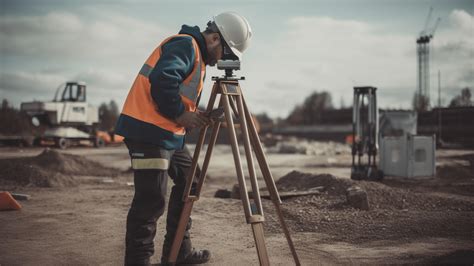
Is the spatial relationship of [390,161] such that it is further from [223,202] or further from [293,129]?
[293,129]

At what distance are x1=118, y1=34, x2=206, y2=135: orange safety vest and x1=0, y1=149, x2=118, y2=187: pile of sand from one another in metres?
6.48

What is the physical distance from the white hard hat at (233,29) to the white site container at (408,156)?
8372 millimetres

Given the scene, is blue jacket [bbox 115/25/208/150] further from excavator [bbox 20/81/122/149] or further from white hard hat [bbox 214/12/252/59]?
excavator [bbox 20/81/122/149]

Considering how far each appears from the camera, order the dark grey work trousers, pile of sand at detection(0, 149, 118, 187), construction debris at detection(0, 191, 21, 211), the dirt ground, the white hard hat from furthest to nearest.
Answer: pile of sand at detection(0, 149, 118, 187), construction debris at detection(0, 191, 21, 211), the dirt ground, the white hard hat, the dark grey work trousers

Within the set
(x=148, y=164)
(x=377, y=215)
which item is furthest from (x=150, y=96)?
(x=377, y=215)

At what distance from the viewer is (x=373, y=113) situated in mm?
10531

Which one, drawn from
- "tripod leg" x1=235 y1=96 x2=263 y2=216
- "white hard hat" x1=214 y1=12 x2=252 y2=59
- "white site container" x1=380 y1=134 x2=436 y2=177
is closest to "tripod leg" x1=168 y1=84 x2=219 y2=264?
"tripod leg" x1=235 y1=96 x2=263 y2=216

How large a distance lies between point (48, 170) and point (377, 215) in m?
7.76

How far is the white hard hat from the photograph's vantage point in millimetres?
3051

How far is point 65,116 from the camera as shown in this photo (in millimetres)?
19875

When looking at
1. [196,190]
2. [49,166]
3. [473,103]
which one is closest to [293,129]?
[473,103]

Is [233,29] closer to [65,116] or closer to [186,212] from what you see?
[186,212]

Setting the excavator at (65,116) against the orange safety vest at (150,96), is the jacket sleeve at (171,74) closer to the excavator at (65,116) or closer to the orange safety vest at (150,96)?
the orange safety vest at (150,96)

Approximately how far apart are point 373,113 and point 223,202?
5.77 metres
